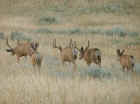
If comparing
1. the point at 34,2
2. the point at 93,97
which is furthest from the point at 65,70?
the point at 34,2

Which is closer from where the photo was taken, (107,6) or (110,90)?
(110,90)

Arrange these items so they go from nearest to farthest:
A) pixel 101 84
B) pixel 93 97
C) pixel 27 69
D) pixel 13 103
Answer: pixel 13 103 → pixel 93 97 → pixel 101 84 → pixel 27 69

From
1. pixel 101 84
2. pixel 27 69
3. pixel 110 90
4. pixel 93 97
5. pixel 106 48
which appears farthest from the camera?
pixel 106 48

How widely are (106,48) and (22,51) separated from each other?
7.84m

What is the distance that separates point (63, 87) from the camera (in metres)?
7.97

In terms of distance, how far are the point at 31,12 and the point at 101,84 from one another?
142 ft

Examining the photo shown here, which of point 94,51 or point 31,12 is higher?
point 31,12

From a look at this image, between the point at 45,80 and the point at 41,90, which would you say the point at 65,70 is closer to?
the point at 45,80

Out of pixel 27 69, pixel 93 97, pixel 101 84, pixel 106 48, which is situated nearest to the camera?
pixel 93 97

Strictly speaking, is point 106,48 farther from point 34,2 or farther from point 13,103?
point 34,2

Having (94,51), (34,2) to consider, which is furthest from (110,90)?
(34,2)

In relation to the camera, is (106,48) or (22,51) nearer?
(22,51)

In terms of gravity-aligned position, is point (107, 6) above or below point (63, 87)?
above

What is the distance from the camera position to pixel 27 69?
10.7 meters
